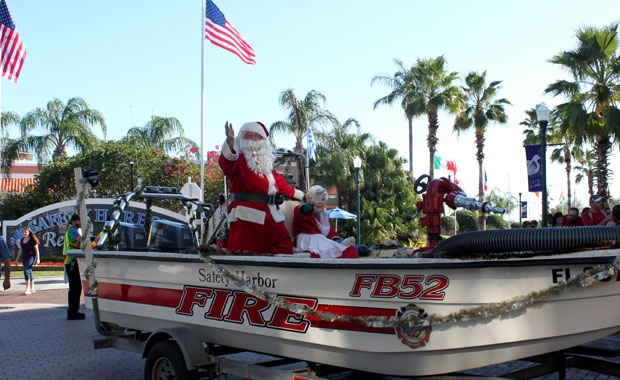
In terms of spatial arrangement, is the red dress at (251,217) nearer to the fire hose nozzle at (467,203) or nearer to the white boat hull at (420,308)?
the white boat hull at (420,308)

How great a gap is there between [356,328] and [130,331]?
112 inches

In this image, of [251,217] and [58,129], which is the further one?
[58,129]

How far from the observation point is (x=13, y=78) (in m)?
17.0

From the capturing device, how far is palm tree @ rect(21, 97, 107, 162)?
31.8 meters

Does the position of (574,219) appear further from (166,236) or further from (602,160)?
(602,160)

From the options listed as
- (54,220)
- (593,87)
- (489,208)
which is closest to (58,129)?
(54,220)

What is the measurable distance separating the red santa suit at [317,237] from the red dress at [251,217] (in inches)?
6.3

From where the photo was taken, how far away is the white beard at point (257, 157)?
462 cm

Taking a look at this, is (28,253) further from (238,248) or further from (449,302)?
(449,302)

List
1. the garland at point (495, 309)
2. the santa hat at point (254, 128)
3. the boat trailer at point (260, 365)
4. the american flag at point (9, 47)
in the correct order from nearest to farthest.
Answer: the garland at point (495, 309) < the boat trailer at point (260, 365) < the santa hat at point (254, 128) < the american flag at point (9, 47)

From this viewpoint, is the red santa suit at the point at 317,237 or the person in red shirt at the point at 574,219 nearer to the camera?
the red santa suit at the point at 317,237

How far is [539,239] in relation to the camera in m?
2.91

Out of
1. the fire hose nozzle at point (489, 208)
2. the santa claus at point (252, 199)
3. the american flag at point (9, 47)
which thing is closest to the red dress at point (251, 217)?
the santa claus at point (252, 199)

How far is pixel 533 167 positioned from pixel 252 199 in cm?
971
